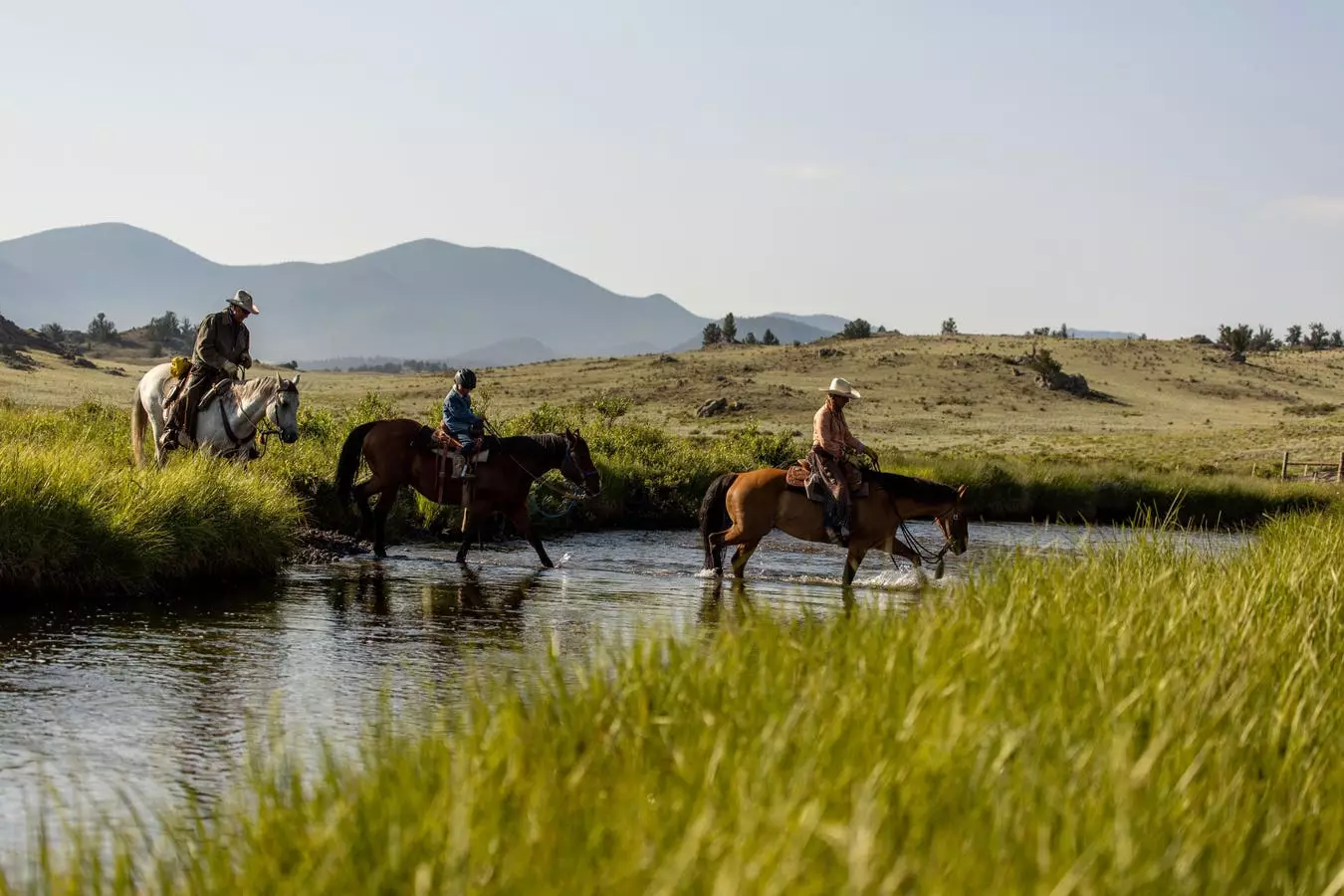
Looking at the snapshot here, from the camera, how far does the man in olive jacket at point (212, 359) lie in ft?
58.9

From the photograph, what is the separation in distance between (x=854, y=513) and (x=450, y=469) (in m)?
5.32

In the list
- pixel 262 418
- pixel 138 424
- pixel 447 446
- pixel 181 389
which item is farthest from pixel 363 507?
pixel 138 424

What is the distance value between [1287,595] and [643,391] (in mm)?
61571

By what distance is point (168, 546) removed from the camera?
45.8 feet

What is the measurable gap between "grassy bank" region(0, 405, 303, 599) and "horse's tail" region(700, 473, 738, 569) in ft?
16.0

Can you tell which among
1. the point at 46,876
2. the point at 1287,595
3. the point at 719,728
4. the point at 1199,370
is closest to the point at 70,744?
the point at 46,876

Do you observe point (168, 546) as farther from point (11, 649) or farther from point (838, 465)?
point (838, 465)

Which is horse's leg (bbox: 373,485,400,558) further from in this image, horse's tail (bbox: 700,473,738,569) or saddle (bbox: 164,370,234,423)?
horse's tail (bbox: 700,473,738,569)

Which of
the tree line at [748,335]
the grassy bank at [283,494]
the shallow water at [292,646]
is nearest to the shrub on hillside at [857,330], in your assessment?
the tree line at [748,335]

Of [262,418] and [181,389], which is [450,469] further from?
[181,389]

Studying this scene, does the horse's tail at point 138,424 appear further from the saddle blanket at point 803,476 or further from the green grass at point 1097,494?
the green grass at point 1097,494

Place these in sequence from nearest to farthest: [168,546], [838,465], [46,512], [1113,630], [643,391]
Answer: [1113,630], [46,512], [168,546], [838,465], [643,391]

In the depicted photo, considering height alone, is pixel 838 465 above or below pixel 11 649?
above

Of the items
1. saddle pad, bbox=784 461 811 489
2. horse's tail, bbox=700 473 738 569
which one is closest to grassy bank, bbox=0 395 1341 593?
saddle pad, bbox=784 461 811 489
